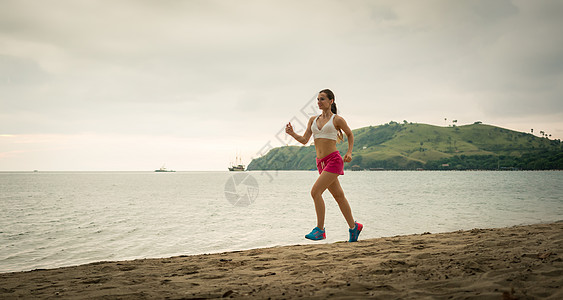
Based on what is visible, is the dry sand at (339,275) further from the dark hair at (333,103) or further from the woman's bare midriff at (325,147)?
the dark hair at (333,103)

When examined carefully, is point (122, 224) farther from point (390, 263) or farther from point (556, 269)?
point (556, 269)

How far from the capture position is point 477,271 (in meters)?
4.38

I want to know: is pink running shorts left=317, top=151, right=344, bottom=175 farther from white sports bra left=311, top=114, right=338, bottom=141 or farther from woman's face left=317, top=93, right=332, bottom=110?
woman's face left=317, top=93, right=332, bottom=110

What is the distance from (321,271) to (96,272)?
377 centimetres

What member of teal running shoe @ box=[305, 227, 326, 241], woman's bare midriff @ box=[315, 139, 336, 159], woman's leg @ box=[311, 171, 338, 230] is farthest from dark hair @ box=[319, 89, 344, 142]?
teal running shoe @ box=[305, 227, 326, 241]

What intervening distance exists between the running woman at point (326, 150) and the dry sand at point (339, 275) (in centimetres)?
87

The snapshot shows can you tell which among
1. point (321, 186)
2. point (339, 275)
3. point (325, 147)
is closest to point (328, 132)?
point (325, 147)

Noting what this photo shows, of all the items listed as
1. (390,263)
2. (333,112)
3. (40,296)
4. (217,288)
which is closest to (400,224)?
(333,112)

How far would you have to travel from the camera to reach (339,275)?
4.58 m

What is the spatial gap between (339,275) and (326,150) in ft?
10.4

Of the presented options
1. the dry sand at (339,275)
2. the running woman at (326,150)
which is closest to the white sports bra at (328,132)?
the running woman at (326,150)

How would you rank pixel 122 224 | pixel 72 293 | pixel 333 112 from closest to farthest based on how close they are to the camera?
1. pixel 72 293
2. pixel 333 112
3. pixel 122 224

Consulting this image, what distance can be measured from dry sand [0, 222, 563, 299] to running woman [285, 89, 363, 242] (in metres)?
0.87

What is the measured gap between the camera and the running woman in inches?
279
